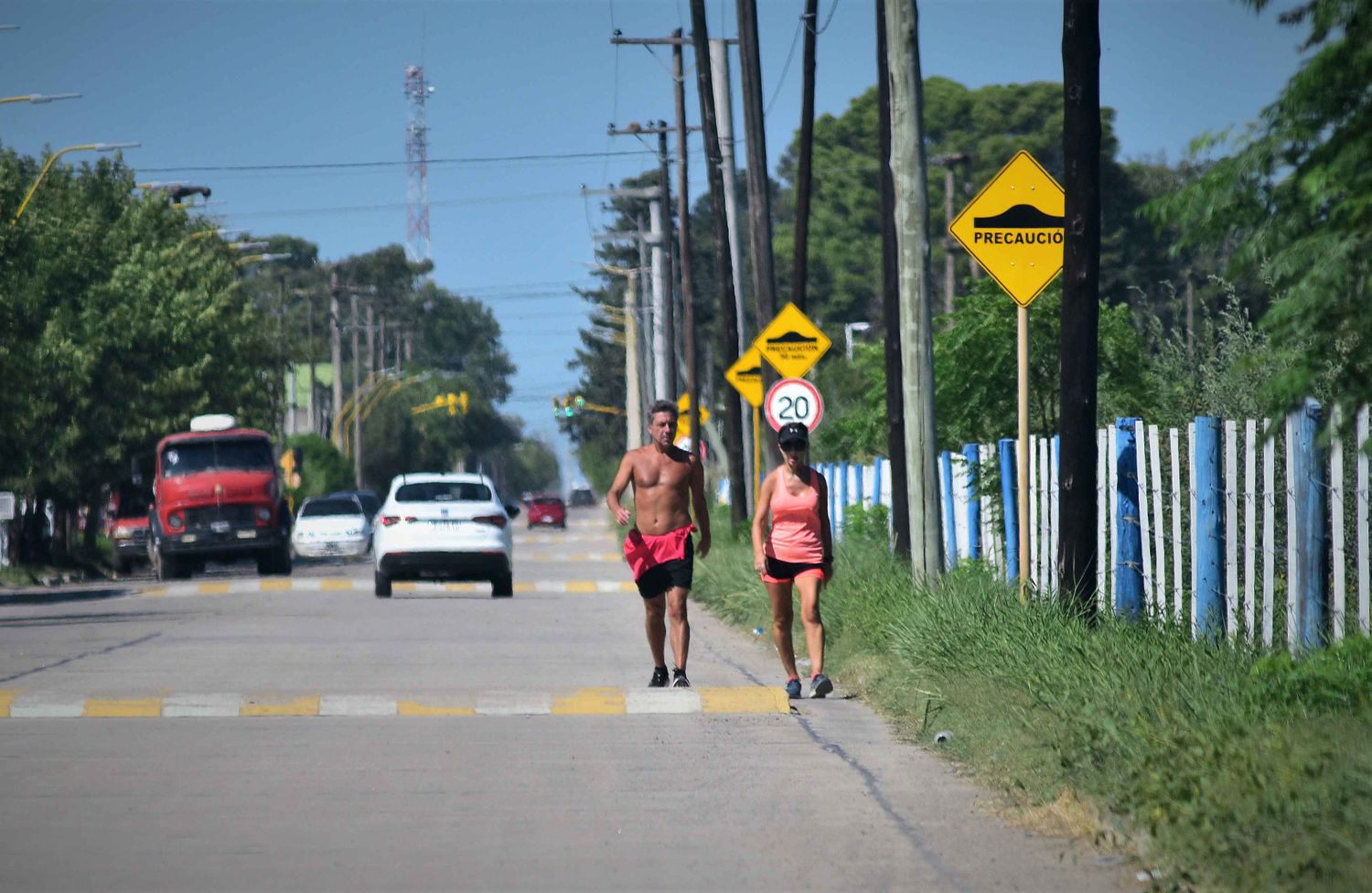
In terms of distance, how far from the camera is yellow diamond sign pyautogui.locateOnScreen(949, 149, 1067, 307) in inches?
529

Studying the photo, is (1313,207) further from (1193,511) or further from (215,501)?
(215,501)

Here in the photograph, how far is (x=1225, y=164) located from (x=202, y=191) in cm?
4265

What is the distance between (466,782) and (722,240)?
24.1 meters

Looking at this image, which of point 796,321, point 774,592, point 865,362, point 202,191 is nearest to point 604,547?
point 202,191

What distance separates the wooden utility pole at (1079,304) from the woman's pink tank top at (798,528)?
1.57 metres

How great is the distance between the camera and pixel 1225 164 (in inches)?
301

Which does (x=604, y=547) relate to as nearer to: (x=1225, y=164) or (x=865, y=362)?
(x=865, y=362)

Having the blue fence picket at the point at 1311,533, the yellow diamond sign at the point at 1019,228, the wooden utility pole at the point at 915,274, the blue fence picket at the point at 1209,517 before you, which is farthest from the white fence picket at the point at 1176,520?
the wooden utility pole at the point at 915,274

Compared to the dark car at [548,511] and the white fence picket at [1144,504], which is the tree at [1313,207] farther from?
the dark car at [548,511]

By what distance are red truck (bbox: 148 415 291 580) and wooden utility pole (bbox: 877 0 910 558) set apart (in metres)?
20.6

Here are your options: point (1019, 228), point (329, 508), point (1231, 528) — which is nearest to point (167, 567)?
point (329, 508)

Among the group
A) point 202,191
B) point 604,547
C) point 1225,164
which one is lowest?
point 604,547

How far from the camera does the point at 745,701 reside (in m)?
12.7

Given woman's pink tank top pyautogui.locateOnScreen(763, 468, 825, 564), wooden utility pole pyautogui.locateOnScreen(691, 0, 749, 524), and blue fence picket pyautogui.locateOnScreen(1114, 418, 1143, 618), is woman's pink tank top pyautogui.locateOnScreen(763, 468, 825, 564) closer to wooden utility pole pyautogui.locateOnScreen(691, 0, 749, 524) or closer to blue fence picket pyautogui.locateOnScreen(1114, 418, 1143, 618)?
blue fence picket pyautogui.locateOnScreen(1114, 418, 1143, 618)
